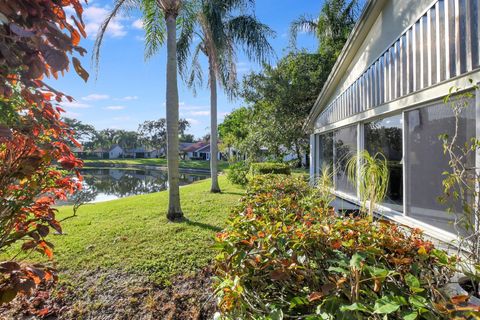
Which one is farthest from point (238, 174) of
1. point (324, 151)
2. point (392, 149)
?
point (392, 149)

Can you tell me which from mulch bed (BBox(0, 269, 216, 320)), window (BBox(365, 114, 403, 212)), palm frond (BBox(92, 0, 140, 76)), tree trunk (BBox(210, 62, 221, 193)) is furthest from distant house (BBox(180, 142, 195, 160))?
mulch bed (BBox(0, 269, 216, 320))

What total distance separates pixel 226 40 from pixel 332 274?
919cm

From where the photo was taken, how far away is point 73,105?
2143 mm

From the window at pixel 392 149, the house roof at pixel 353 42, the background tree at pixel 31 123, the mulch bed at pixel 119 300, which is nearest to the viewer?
the background tree at pixel 31 123

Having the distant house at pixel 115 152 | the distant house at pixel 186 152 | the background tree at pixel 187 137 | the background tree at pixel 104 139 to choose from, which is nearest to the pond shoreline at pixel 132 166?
the distant house at pixel 186 152

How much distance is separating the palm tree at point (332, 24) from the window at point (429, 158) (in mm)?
12948

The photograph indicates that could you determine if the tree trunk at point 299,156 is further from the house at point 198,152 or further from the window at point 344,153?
the house at point 198,152

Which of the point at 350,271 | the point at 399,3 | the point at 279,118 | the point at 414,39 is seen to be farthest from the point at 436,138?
the point at 279,118

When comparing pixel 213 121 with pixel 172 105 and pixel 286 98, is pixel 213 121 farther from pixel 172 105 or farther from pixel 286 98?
pixel 286 98

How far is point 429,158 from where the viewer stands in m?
3.79

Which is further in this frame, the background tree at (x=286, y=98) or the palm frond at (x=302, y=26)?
the palm frond at (x=302, y=26)

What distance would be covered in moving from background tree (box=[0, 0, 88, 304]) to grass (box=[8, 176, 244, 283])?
198 cm

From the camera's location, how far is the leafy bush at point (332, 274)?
4.29 ft

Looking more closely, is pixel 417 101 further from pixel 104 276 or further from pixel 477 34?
pixel 104 276
